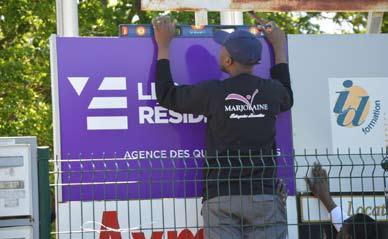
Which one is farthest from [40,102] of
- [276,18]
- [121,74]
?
[121,74]

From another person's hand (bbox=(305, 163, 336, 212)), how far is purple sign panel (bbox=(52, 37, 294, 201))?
175 mm

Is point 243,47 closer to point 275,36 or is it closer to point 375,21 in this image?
point 275,36

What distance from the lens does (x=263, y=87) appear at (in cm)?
592

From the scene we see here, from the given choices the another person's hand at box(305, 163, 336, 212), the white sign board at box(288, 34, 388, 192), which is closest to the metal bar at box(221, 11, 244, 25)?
the white sign board at box(288, 34, 388, 192)

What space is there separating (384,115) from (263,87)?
1161 millimetres

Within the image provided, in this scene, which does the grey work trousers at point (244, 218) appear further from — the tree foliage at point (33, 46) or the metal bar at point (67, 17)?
the tree foliage at point (33, 46)

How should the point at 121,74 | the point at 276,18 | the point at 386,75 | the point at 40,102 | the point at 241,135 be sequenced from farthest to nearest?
the point at 276,18, the point at 40,102, the point at 386,75, the point at 121,74, the point at 241,135

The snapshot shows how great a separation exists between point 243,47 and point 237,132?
0.60 meters

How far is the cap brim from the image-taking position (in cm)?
632

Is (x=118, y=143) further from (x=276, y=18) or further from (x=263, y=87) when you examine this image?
(x=276, y=18)

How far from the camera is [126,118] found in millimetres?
6113

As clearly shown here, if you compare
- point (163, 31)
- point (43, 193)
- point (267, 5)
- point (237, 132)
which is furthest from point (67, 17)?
point (43, 193)

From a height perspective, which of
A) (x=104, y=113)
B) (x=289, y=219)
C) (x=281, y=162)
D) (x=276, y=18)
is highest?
(x=276, y=18)

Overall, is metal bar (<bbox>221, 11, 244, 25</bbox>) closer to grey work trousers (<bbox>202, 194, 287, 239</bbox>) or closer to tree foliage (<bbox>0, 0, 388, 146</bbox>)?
grey work trousers (<bbox>202, 194, 287, 239</bbox>)
